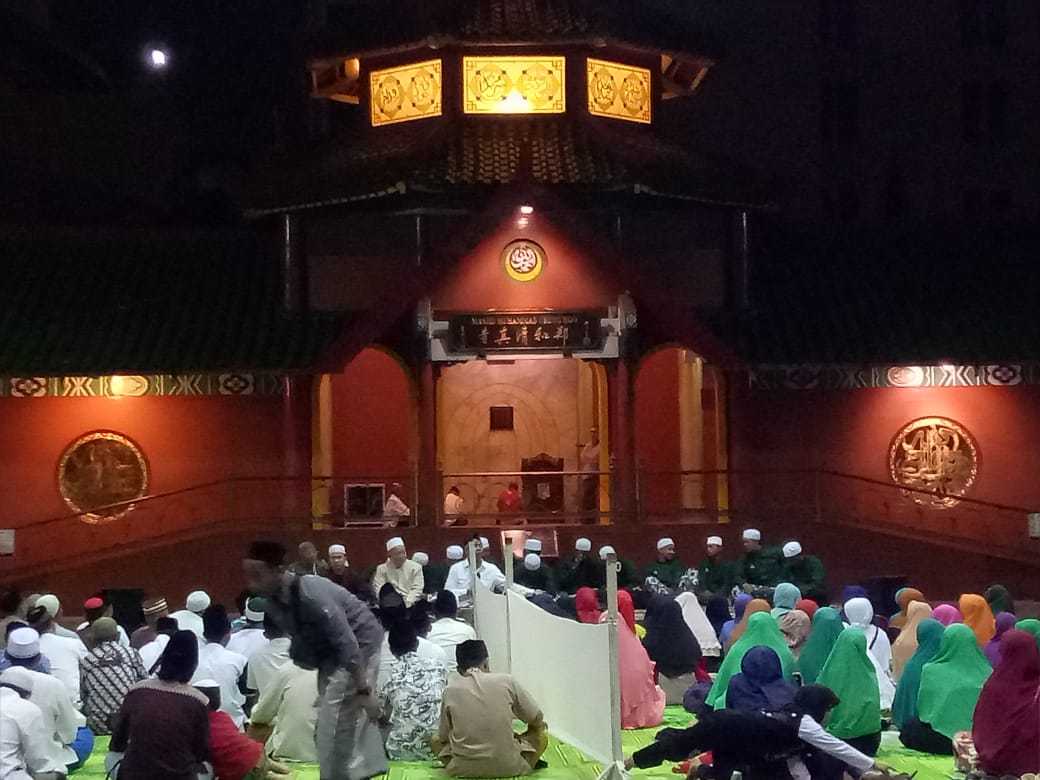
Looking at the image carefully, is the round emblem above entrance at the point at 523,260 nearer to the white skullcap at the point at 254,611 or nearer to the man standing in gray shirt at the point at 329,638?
the white skullcap at the point at 254,611

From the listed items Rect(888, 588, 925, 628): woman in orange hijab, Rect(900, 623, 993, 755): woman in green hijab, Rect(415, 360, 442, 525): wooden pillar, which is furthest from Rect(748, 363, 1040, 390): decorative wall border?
Rect(900, 623, 993, 755): woman in green hijab

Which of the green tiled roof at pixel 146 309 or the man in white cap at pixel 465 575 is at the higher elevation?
the green tiled roof at pixel 146 309

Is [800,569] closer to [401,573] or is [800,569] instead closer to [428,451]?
[401,573]

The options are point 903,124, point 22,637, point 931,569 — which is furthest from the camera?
point 903,124

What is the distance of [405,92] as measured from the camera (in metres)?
27.9

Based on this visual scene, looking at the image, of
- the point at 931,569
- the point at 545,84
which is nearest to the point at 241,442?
the point at 545,84

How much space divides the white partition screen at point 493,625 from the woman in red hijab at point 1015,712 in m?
4.93

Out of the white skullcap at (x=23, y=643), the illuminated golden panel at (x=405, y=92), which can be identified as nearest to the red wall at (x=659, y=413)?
the illuminated golden panel at (x=405, y=92)

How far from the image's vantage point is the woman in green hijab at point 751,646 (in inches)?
521

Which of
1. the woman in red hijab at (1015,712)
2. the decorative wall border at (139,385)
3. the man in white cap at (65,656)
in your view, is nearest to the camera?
the woman in red hijab at (1015,712)

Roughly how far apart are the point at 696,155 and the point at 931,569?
8312 millimetres

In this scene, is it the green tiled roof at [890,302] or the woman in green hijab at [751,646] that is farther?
the green tiled roof at [890,302]

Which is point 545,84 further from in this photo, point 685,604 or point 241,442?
point 685,604

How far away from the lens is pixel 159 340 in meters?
26.2
